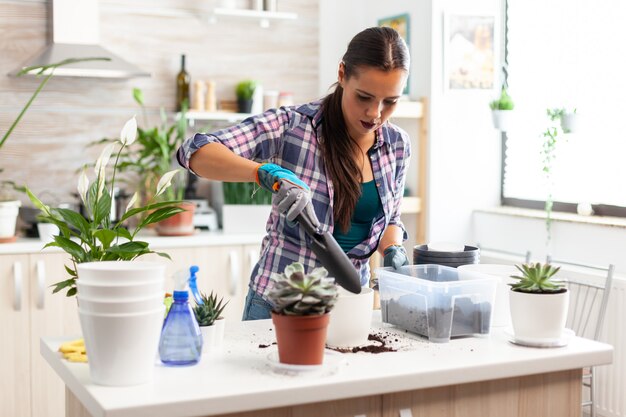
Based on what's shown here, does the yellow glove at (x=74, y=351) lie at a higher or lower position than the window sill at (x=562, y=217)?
lower

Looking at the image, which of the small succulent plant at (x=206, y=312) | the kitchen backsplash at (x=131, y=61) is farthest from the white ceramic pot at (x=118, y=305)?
the kitchen backsplash at (x=131, y=61)

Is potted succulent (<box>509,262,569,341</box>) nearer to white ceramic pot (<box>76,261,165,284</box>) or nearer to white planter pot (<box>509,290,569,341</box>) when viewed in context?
white planter pot (<box>509,290,569,341</box>)

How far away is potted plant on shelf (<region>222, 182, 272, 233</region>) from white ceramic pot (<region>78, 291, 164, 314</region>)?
2696 mm

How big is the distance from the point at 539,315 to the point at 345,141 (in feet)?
2.62

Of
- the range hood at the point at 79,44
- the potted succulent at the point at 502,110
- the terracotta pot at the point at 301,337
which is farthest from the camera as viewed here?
the potted succulent at the point at 502,110

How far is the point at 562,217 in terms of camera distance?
4004 mm

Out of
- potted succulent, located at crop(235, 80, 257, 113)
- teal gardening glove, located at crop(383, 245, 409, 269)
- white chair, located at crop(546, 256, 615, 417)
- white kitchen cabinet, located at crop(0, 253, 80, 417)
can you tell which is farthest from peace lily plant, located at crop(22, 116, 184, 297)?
potted succulent, located at crop(235, 80, 257, 113)

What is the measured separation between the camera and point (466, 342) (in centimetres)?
207

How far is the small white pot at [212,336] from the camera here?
191 cm

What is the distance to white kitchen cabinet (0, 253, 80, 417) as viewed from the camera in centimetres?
384

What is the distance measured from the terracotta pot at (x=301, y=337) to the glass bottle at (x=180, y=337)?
19cm

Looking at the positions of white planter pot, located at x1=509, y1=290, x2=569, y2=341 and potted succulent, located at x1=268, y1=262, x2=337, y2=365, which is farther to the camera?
white planter pot, located at x1=509, y1=290, x2=569, y2=341

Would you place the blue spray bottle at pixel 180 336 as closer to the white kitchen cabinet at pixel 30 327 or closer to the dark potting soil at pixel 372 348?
the dark potting soil at pixel 372 348

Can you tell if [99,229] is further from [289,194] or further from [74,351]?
[289,194]
